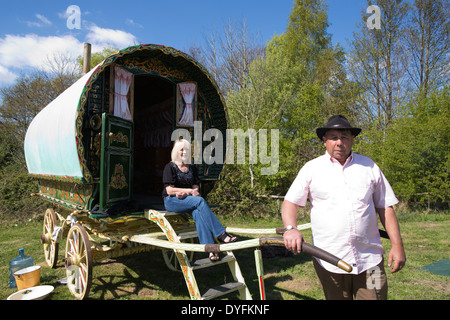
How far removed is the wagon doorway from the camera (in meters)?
7.33

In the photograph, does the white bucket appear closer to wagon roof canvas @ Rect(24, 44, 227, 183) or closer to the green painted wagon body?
the green painted wagon body

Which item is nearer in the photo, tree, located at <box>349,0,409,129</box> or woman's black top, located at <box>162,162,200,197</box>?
woman's black top, located at <box>162,162,200,197</box>

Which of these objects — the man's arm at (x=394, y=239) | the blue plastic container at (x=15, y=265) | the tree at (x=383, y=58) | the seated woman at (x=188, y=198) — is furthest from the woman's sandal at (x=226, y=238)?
the tree at (x=383, y=58)

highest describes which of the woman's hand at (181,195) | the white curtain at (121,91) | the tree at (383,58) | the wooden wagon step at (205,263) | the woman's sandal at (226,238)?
the tree at (383,58)

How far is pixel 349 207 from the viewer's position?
2.06m

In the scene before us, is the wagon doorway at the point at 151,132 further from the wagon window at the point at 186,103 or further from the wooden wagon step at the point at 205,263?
the wooden wagon step at the point at 205,263

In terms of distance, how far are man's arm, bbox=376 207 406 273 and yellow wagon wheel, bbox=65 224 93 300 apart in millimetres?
3403

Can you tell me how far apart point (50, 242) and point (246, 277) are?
12.6ft

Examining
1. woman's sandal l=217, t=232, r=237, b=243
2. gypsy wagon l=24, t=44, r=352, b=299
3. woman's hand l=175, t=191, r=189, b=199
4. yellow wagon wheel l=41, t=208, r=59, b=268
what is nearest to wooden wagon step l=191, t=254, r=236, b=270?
gypsy wagon l=24, t=44, r=352, b=299

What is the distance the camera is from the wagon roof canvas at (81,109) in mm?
3859

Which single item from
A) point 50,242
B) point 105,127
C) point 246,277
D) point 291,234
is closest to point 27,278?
point 50,242

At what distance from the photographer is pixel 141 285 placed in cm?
447

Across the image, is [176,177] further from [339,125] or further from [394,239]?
[394,239]

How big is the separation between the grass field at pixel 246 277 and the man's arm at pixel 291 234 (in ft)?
4.58
